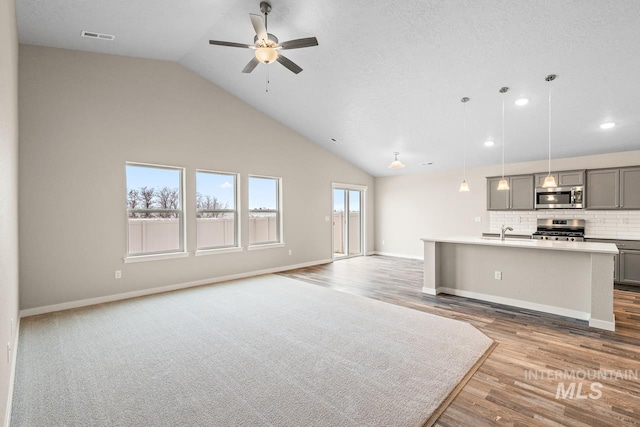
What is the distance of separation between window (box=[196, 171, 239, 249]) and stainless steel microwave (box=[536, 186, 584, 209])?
6190 mm

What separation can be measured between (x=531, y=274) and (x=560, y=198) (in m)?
3.00

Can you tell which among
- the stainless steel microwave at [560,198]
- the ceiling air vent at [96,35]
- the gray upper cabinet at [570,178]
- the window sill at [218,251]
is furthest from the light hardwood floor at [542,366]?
the ceiling air vent at [96,35]

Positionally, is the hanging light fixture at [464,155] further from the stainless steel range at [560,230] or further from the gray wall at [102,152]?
the gray wall at [102,152]

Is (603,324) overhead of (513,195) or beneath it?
beneath

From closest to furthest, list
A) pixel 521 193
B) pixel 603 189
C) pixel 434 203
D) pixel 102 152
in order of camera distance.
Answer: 1. pixel 102 152
2. pixel 603 189
3. pixel 521 193
4. pixel 434 203

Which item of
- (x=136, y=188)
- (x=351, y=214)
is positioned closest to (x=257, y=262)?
(x=136, y=188)

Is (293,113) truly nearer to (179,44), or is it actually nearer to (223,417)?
(179,44)

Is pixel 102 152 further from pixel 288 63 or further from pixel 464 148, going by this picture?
pixel 464 148

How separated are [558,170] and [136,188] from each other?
7.90 meters

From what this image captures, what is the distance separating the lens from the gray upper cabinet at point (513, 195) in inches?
252

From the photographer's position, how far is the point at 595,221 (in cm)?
591

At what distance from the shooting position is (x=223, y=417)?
1.96m

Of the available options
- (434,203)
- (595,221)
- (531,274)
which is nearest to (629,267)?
(595,221)

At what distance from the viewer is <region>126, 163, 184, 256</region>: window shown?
4.80 m
